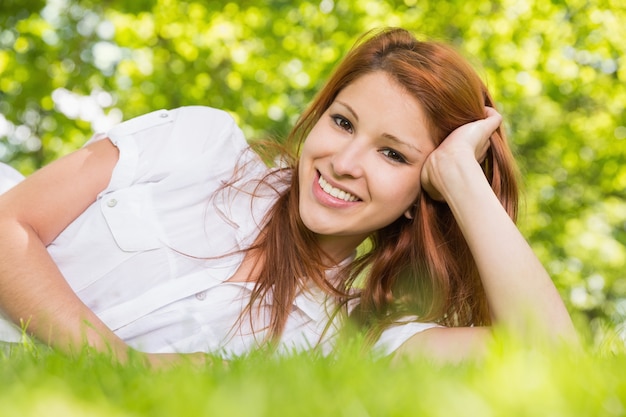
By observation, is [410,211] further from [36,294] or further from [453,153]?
[36,294]

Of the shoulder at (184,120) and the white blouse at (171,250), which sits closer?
the white blouse at (171,250)

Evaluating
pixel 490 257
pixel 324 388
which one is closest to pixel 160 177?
pixel 490 257

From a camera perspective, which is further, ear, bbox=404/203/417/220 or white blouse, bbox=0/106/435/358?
ear, bbox=404/203/417/220

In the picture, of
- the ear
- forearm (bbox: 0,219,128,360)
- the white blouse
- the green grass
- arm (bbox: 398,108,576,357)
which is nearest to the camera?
the green grass

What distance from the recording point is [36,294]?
254 cm

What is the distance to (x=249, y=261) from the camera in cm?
315

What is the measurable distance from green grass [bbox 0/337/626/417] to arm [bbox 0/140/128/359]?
918 mm

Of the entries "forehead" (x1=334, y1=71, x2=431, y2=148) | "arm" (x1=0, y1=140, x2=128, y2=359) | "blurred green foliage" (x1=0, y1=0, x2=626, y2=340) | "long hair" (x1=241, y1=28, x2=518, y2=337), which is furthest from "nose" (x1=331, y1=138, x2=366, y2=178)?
"blurred green foliage" (x1=0, y1=0, x2=626, y2=340)

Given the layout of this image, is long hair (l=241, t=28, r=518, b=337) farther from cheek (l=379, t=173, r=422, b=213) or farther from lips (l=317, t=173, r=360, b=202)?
lips (l=317, t=173, r=360, b=202)

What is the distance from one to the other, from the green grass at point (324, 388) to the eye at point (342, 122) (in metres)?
1.55

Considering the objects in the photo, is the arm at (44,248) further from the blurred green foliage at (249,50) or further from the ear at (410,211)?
the blurred green foliage at (249,50)

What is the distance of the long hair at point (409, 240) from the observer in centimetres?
308

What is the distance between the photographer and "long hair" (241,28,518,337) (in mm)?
3078

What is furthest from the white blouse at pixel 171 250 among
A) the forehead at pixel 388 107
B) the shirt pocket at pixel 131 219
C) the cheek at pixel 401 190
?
the forehead at pixel 388 107
